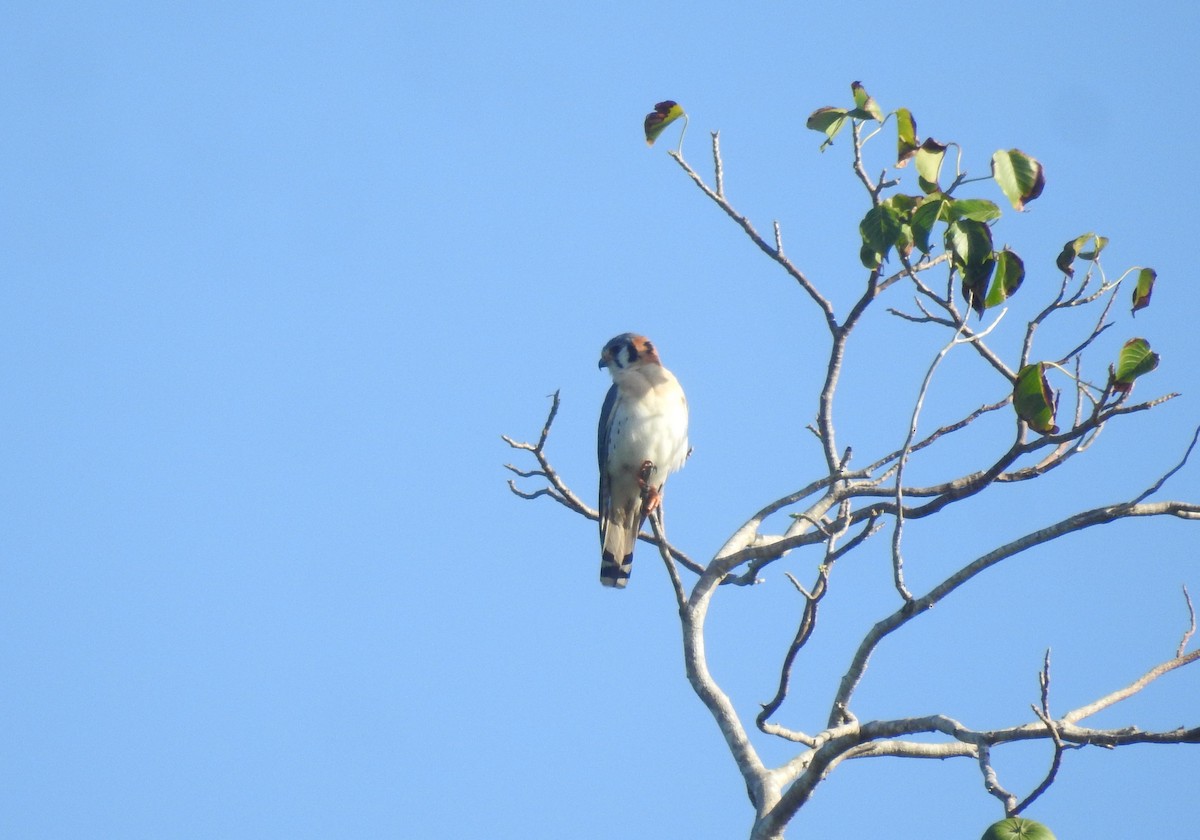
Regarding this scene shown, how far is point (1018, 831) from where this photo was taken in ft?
9.97

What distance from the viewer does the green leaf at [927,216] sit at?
3686mm

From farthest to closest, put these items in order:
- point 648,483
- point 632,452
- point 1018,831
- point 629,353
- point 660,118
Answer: point 629,353, point 632,452, point 648,483, point 660,118, point 1018,831

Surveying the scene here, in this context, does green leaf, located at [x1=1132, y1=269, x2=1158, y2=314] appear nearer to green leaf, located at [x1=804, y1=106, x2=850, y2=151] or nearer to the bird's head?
green leaf, located at [x1=804, y1=106, x2=850, y2=151]

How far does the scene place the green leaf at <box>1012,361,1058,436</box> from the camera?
3.79 m

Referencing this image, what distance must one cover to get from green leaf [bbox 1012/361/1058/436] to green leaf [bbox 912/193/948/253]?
47cm

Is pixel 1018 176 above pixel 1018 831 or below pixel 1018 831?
above

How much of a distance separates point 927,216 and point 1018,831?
160 centimetres

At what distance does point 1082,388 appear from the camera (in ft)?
13.6

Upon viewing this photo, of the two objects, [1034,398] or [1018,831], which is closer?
[1018,831]

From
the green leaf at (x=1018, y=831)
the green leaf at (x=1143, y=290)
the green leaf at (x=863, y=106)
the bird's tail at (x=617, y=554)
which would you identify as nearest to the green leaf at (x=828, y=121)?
the green leaf at (x=863, y=106)

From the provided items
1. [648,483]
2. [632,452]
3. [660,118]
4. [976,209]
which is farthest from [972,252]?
[632,452]

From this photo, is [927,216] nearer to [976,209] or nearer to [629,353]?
[976,209]

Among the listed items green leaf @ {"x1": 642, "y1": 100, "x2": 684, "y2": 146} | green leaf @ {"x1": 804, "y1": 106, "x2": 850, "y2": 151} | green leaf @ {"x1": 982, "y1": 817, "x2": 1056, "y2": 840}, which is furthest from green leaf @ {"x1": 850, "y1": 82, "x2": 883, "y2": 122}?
green leaf @ {"x1": 982, "y1": 817, "x2": 1056, "y2": 840}

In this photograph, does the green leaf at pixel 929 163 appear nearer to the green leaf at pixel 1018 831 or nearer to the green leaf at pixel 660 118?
the green leaf at pixel 660 118
